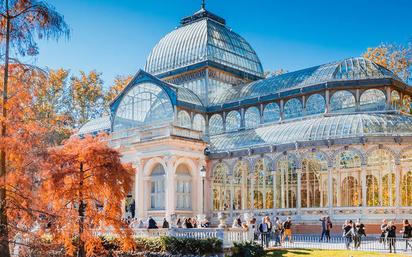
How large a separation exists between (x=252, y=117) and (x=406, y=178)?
41.1 feet

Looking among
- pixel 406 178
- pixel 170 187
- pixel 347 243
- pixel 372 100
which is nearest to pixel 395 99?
pixel 372 100

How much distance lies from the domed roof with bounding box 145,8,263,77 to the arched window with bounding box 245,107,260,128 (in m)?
6.49

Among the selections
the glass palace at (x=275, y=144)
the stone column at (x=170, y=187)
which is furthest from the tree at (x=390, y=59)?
the stone column at (x=170, y=187)

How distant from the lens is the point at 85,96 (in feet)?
210

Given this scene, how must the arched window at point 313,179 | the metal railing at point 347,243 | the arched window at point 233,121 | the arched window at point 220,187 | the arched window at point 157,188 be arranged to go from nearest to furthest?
the metal railing at point 347,243 → the arched window at point 313,179 → the arched window at point 157,188 → the arched window at point 220,187 → the arched window at point 233,121

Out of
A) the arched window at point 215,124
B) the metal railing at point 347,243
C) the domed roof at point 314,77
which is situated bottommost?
the metal railing at point 347,243

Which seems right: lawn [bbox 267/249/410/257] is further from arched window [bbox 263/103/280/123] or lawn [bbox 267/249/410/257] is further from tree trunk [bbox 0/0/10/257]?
arched window [bbox 263/103/280/123]

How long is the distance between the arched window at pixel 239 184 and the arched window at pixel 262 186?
30.4 inches

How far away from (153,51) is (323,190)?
23259 millimetres

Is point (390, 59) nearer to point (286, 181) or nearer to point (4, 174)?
point (286, 181)

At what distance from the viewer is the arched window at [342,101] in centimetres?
3831

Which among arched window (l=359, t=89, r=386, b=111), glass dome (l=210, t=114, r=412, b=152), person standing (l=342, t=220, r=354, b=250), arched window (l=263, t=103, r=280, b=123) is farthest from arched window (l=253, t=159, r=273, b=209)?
person standing (l=342, t=220, r=354, b=250)

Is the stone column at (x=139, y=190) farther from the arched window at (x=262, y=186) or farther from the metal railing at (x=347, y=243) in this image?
the metal railing at (x=347, y=243)

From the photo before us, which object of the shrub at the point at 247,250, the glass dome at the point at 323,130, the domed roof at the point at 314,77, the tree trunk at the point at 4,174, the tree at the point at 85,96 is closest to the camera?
the tree trunk at the point at 4,174
